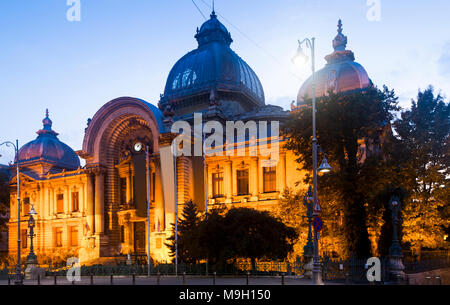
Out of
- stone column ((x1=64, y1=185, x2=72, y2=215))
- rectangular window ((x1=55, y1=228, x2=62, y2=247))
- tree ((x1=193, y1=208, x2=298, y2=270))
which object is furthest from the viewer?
rectangular window ((x1=55, y1=228, x2=62, y2=247))

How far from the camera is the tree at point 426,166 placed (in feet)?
109

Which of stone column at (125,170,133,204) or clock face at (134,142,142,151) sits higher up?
clock face at (134,142,142,151)

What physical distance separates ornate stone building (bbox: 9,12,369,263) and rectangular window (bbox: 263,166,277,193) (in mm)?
97

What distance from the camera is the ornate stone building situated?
43.9 m

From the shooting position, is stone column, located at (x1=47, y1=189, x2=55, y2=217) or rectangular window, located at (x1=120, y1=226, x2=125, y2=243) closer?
rectangular window, located at (x1=120, y1=226, x2=125, y2=243)

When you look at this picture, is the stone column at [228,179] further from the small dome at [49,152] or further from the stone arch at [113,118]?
the small dome at [49,152]

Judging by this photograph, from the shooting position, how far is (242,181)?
148 feet

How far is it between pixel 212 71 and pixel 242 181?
54.0 feet

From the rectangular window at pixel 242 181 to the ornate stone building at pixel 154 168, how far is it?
0.33 ft

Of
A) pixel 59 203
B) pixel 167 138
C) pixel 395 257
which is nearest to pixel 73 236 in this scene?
pixel 59 203

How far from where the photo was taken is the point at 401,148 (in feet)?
101

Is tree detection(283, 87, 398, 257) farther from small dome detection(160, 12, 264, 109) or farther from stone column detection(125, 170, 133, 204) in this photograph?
small dome detection(160, 12, 264, 109)

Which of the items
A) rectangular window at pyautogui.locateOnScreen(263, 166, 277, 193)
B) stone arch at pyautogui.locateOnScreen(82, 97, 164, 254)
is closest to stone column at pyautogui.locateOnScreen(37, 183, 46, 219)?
stone arch at pyautogui.locateOnScreen(82, 97, 164, 254)
